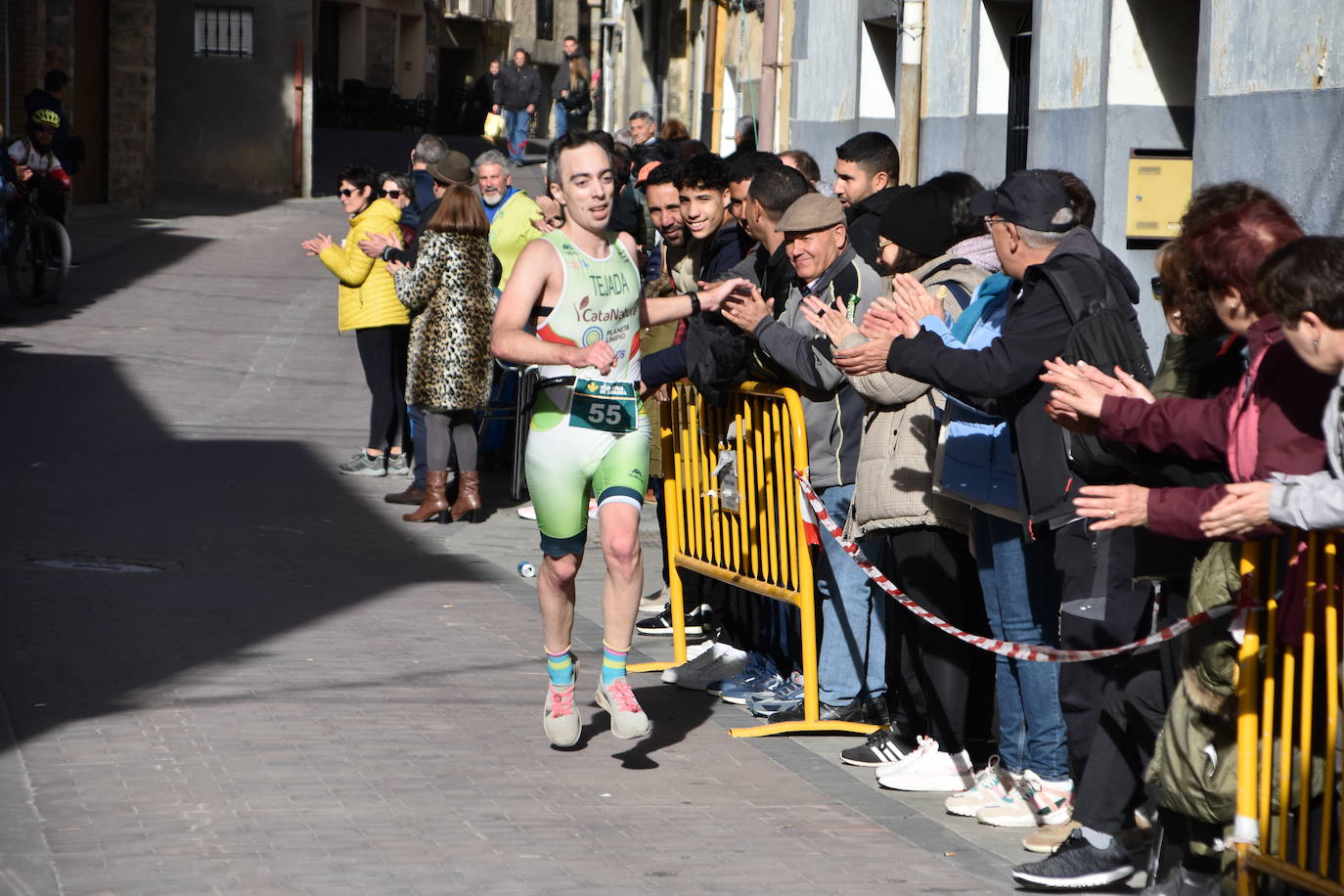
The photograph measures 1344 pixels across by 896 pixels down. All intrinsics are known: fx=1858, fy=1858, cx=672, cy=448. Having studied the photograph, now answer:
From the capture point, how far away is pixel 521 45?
65.6 metres

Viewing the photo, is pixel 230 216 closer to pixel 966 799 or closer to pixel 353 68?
pixel 353 68

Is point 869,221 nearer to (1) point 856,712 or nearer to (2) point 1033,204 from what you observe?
(1) point 856,712

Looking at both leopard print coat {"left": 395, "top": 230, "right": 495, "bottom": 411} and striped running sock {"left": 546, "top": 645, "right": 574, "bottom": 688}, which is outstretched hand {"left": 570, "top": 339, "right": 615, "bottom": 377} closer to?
striped running sock {"left": 546, "top": 645, "right": 574, "bottom": 688}

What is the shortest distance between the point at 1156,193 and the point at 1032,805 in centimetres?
506

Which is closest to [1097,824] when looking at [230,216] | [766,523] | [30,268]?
[766,523]

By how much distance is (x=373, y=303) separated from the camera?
11.9 metres

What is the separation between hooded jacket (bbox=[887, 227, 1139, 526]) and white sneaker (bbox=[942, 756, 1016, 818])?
38.5 inches

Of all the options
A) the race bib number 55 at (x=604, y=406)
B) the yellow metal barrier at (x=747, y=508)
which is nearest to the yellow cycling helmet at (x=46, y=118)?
the yellow metal barrier at (x=747, y=508)

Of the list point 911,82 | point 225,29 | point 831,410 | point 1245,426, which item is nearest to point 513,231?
point 911,82

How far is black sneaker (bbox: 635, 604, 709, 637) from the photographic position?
28.1ft

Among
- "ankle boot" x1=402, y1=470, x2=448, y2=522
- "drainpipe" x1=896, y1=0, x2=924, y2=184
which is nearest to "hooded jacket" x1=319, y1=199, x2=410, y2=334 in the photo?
"ankle boot" x1=402, y1=470, x2=448, y2=522

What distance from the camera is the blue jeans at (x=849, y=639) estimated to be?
22.4 ft

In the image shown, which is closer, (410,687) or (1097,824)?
(1097,824)

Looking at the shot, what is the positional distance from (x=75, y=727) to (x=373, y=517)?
469 centimetres
